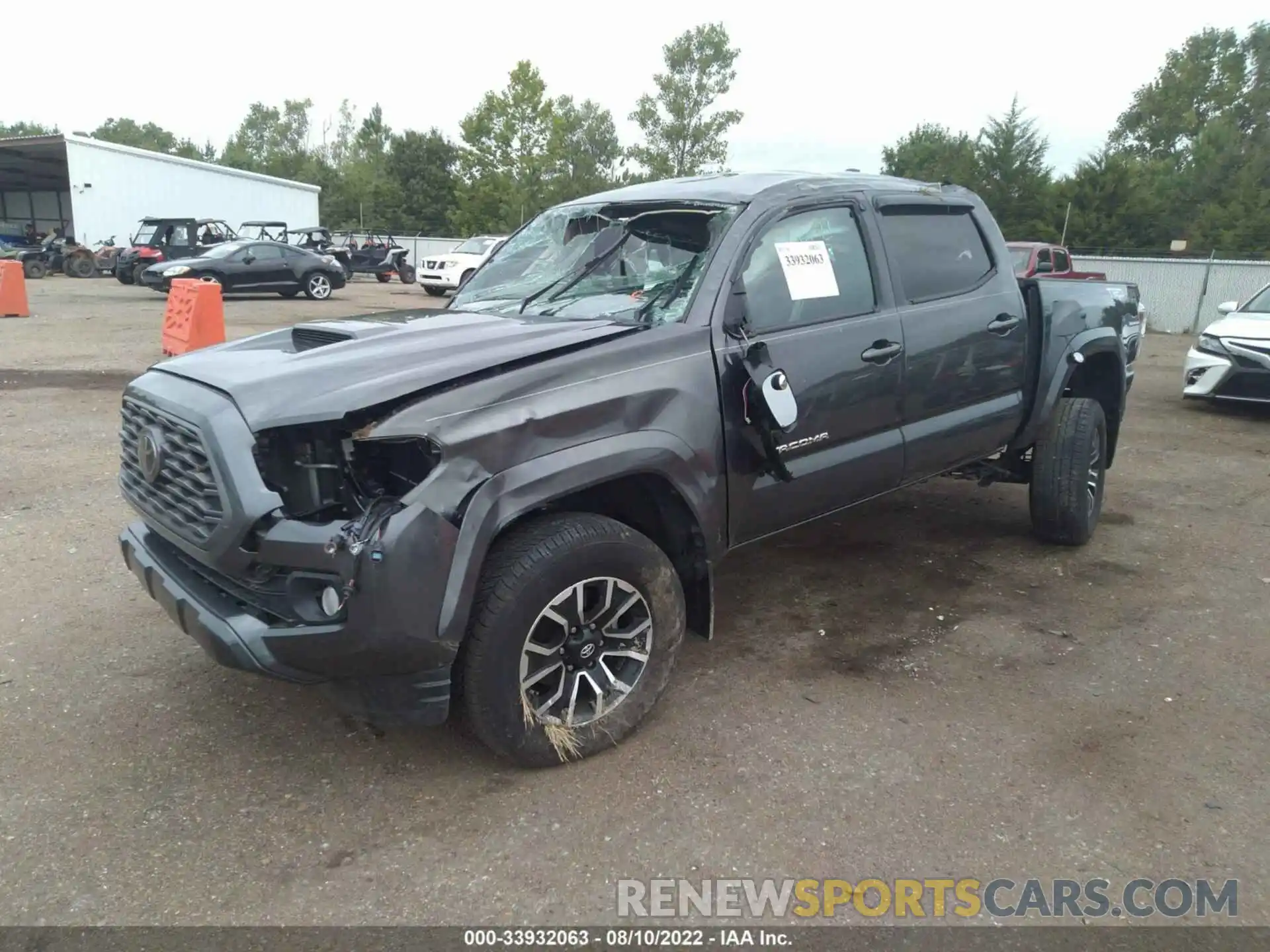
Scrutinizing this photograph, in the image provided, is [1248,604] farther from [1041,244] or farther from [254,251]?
[254,251]

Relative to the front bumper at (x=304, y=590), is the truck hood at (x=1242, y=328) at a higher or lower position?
higher

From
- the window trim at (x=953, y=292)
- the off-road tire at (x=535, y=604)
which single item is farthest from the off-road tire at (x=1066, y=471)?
the off-road tire at (x=535, y=604)

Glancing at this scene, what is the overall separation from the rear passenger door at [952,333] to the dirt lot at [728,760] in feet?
2.72

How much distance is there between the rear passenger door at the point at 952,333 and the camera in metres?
4.09

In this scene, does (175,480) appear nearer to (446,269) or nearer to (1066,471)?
(1066,471)

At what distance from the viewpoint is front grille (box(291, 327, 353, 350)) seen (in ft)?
10.8

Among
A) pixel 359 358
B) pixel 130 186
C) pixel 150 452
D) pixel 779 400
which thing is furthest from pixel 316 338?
pixel 130 186

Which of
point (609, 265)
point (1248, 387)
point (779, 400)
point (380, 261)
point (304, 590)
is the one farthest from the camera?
point (380, 261)

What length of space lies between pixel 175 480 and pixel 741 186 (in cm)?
247

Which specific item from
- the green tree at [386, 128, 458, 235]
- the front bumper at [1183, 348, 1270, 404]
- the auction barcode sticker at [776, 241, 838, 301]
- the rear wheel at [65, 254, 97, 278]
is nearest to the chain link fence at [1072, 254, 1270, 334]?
the front bumper at [1183, 348, 1270, 404]

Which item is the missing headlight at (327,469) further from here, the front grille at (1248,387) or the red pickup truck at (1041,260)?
the red pickup truck at (1041,260)

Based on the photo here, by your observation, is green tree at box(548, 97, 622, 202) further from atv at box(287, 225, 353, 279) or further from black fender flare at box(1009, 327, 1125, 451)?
black fender flare at box(1009, 327, 1125, 451)

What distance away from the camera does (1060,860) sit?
2.64 meters

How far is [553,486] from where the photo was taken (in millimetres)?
2785
